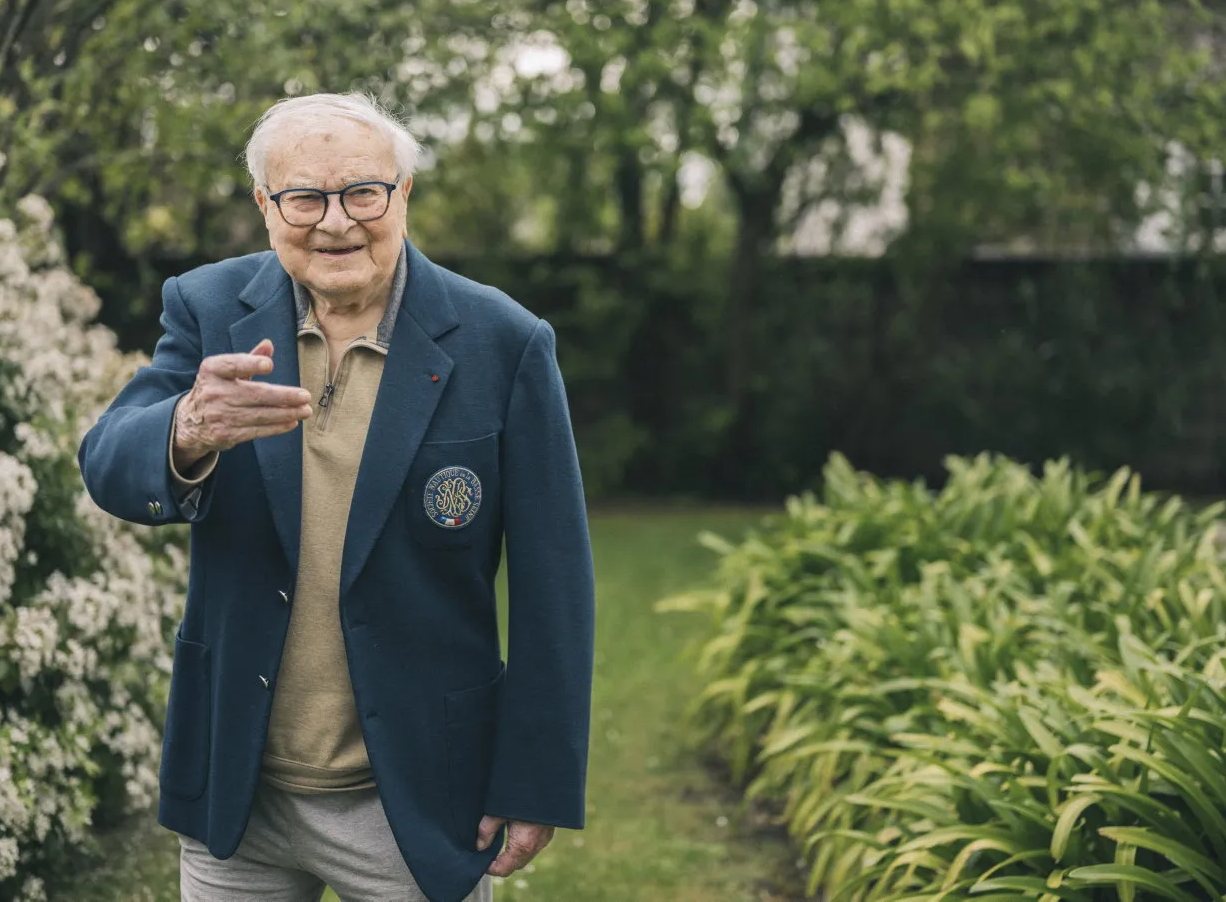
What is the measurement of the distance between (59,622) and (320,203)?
2.25 meters

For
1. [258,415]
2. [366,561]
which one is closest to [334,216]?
[258,415]

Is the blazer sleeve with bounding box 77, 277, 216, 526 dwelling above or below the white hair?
below

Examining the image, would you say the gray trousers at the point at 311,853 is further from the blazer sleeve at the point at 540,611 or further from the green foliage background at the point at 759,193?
the green foliage background at the point at 759,193

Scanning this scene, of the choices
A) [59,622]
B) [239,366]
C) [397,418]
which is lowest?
[59,622]

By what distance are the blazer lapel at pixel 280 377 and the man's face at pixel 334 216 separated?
6cm

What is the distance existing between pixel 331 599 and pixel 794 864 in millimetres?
2829

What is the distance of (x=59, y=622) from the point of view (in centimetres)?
401

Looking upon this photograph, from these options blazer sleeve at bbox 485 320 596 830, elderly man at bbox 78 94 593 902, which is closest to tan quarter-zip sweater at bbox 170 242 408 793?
elderly man at bbox 78 94 593 902

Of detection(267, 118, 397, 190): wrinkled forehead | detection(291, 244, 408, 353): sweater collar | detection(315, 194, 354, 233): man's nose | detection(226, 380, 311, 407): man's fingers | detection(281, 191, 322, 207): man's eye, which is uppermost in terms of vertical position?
detection(267, 118, 397, 190): wrinkled forehead

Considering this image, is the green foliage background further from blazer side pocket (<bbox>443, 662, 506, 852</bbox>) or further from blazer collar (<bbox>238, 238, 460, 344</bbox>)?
blazer side pocket (<bbox>443, 662, 506, 852</bbox>)

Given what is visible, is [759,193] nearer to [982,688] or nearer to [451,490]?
[982,688]

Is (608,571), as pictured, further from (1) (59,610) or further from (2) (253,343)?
(2) (253,343)

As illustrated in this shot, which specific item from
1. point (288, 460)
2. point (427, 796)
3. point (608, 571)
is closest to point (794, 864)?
point (427, 796)

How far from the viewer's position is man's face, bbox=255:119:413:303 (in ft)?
7.15
